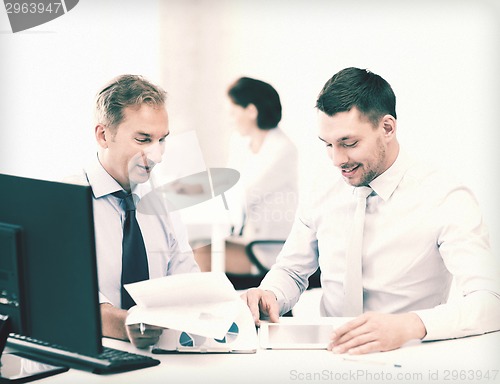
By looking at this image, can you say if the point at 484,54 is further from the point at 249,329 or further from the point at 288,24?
the point at 249,329

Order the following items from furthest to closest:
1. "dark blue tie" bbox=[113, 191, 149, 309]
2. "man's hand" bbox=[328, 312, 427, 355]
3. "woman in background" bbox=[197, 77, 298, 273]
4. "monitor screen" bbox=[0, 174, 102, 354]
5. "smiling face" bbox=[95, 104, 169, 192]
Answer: "woman in background" bbox=[197, 77, 298, 273]
"smiling face" bbox=[95, 104, 169, 192]
"dark blue tie" bbox=[113, 191, 149, 309]
"man's hand" bbox=[328, 312, 427, 355]
"monitor screen" bbox=[0, 174, 102, 354]

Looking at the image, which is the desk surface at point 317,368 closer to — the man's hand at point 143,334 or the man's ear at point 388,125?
the man's hand at point 143,334

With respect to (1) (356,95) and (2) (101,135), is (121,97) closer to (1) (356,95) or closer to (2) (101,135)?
(2) (101,135)

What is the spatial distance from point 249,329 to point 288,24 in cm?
282

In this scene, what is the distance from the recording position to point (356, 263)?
1.96 metres

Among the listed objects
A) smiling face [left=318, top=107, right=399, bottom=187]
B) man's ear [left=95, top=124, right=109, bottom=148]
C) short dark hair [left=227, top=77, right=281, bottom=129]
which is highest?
short dark hair [left=227, top=77, right=281, bottom=129]

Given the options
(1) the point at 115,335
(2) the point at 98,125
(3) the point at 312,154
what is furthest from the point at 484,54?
(1) the point at 115,335

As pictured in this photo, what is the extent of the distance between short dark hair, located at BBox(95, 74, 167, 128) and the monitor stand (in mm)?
922

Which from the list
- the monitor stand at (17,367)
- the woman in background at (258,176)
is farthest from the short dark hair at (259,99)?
the monitor stand at (17,367)

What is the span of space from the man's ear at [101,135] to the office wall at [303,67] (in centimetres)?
81

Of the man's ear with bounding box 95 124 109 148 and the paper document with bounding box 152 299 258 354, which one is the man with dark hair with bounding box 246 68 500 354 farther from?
the man's ear with bounding box 95 124 109 148

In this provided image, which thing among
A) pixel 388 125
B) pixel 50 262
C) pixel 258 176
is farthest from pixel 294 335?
pixel 258 176

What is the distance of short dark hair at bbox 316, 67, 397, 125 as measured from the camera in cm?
197

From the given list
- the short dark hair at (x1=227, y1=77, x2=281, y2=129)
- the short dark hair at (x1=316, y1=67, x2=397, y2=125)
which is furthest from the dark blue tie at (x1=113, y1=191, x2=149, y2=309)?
the short dark hair at (x1=227, y1=77, x2=281, y2=129)
